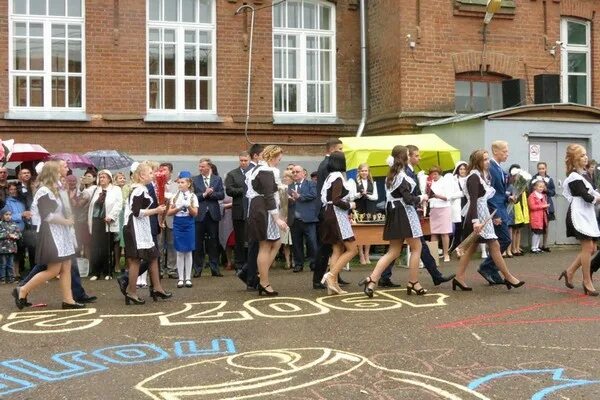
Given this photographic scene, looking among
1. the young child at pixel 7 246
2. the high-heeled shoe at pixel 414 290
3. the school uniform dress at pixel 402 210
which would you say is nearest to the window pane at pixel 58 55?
the young child at pixel 7 246

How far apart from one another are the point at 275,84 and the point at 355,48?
215 cm

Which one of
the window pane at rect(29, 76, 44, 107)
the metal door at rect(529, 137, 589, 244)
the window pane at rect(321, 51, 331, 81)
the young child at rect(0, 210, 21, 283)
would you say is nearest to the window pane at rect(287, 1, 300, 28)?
the window pane at rect(321, 51, 331, 81)

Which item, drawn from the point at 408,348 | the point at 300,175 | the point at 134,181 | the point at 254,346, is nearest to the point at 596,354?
the point at 408,348

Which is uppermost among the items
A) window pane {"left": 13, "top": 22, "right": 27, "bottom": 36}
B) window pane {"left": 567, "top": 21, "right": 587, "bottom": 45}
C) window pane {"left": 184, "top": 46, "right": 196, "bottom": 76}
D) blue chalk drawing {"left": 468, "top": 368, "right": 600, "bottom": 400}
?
window pane {"left": 567, "top": 21, "right": 587, "bottom": 45}

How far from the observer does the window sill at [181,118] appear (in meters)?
17.7

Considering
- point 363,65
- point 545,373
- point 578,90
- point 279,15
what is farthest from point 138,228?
point 578,90

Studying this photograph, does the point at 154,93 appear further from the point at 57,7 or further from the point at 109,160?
the point at 109,160

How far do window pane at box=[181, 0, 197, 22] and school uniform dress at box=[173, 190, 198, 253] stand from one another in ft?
23.9

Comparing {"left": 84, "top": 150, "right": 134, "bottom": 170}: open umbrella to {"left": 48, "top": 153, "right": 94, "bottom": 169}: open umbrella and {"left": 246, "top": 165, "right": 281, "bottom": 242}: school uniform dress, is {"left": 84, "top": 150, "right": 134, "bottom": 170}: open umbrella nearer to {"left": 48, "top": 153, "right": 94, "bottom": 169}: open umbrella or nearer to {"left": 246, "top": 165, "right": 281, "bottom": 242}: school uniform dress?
{"left": 48, "top": 153, "right": 94, "bottom": 169}: open umbrella

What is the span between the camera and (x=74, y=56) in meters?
17.6

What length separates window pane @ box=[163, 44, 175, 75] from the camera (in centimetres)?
1811

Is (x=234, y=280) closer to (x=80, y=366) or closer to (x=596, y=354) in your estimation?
(x=80, y=366)

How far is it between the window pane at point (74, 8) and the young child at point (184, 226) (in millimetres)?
7277

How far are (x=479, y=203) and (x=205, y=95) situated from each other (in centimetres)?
946
